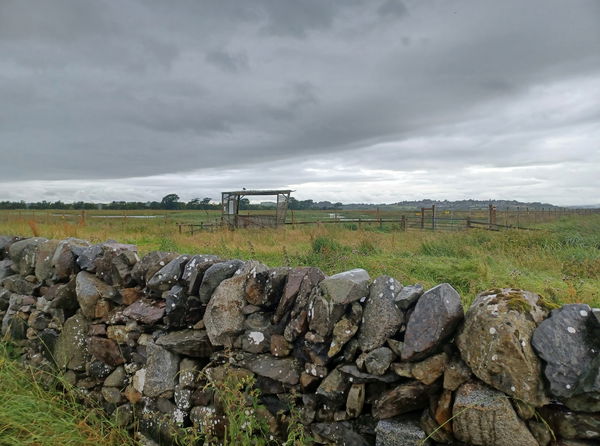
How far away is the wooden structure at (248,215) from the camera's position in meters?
20.4

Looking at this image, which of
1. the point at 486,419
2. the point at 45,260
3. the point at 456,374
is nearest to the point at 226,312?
the point at 456,374

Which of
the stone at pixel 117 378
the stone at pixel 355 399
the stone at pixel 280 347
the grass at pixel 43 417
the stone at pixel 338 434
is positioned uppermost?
the stone at pixel 280 347

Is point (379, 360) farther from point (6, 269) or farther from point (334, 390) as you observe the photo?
point (6, 269)

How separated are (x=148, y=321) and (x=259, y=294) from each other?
3.79 feet

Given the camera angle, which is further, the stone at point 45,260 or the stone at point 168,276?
the stone at point 45,260

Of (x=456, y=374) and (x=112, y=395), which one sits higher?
(x=456, y=374)

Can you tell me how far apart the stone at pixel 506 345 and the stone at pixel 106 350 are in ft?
10.0

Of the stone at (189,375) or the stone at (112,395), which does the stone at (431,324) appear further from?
the stone at (112,395)

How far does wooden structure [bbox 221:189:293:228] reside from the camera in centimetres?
2039

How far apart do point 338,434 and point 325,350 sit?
53cm

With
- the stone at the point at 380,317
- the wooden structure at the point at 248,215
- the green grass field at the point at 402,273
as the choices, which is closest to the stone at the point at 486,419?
the stone at the point at 380,317

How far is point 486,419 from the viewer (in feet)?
7.16

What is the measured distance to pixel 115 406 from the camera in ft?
12.4

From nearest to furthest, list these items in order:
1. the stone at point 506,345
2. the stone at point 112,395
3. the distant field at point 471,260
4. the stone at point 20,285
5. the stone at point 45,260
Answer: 1. the stone at point 506,345
2. the stone at point 112,395
3. the stone at point 45,260
4. the stone at point 20,285
5. the distant field at point 471,260
